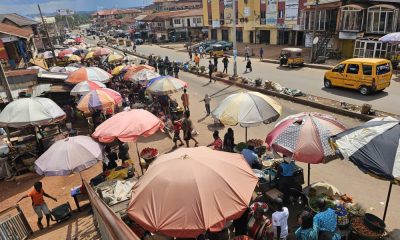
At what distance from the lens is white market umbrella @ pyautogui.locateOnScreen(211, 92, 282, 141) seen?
8.83 metres

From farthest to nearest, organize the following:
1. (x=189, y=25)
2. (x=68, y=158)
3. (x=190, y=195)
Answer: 1. (x=189, y=25)
2. (x=68, y=158)
3. (x=190, y=195)

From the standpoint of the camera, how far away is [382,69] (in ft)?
56.2

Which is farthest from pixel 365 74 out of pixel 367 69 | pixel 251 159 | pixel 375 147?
pixel 375 147

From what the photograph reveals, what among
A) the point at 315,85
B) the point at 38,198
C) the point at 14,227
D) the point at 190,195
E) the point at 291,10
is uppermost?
the point at 291,10

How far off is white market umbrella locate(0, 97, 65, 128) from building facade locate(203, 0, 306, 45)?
29628 millimetres

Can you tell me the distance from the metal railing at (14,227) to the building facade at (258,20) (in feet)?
111

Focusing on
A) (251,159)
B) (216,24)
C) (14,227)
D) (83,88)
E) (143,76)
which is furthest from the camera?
(216,24)

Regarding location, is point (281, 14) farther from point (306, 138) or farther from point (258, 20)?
point (306, 138)

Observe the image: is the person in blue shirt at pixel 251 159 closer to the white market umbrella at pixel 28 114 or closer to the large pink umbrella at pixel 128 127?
the large pink umbrella at pixel 128 127

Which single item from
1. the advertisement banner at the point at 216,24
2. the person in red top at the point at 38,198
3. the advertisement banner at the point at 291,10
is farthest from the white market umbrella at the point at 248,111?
the advertisement banner at the point at 216,24

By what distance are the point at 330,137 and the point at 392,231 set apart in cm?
262

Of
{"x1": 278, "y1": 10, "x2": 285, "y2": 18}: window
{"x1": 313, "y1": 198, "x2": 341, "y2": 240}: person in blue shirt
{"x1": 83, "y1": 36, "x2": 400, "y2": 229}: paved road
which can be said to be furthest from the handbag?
{"x1": 278, "y1": 10, "x2": 285, "y2": 18}: window

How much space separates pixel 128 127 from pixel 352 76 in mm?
14969

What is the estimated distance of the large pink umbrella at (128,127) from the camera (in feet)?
28.0
